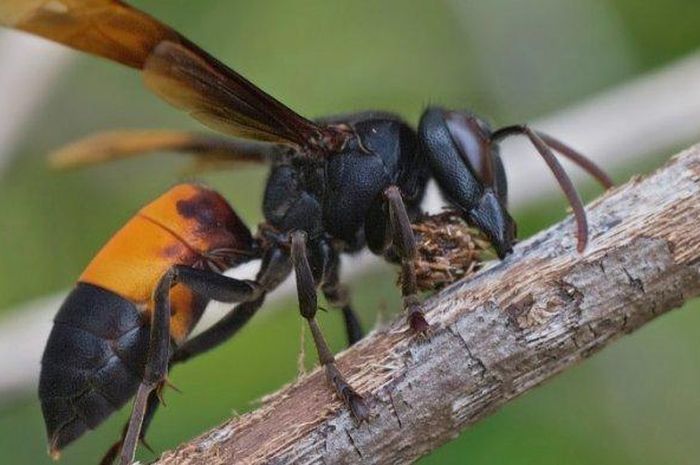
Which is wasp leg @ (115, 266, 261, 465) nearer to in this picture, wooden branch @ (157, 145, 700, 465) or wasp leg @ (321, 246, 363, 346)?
wooden branch @ (157, 145, 700, 465)

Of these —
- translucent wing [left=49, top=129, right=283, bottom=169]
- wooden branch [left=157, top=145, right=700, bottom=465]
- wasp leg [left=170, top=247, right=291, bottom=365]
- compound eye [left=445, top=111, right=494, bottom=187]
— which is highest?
translucent wing [left=49, top=129, right=283, bottom=169]

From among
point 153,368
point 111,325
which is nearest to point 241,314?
point 111,325

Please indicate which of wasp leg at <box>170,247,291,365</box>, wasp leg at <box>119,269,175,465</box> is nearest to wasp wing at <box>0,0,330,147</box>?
wasp leg at <box>170,247,291,365</box>

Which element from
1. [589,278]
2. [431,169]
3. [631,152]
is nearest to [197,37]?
[631,152]

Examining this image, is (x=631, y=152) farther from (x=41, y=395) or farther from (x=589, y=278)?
(x=41, y=395)

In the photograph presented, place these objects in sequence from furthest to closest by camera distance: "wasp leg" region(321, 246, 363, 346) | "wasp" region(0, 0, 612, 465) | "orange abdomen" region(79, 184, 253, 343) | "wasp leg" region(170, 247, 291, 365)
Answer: "wasp leg" region(321, 246, 363, 346)
"wasp leg" region(170, 247, 291, 365)
"orange abdomen" region(79, 184, 253, 343)
"wasp" region(0, 0, 612, 465)

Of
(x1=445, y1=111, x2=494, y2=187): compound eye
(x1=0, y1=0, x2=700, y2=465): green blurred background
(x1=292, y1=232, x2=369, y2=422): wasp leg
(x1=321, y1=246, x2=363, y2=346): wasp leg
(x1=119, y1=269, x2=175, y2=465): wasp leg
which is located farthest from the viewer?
(x1=0, y1=0, x2=700, y2=465): green blurred background
